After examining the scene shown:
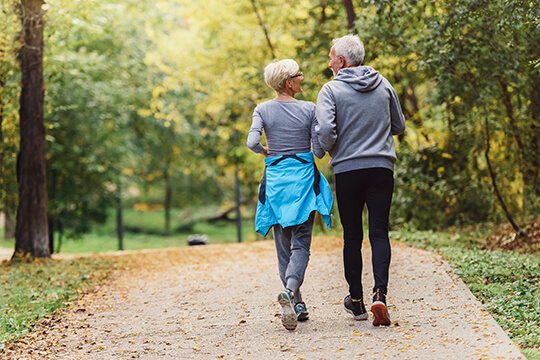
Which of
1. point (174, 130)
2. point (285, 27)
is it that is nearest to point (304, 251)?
A: point (285, 27)

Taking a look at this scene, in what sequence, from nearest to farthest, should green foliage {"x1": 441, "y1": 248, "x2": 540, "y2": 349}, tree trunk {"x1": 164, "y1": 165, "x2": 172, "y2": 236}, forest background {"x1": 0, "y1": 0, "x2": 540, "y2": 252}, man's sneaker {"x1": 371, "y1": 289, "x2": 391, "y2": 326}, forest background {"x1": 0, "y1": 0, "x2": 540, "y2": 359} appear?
green foliage {"x1": 441, "y1": 248, "x2": 540, "y2": 349} → man's sneaker {"x1": 371, "y1": 289, "x2": 391, "y2": 326} → forest background {"x1": 0, "y1": 0, "x2": 540, "y2": 359} → forest background {"x1": 0, "y1": 0, "x2": 540, "y2": 252} → tree trunk {"x1": 164, "y1": 165, "x2": 172, "y2": 236}

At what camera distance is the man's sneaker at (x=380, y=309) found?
12.9ft

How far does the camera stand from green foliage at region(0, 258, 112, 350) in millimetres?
5074

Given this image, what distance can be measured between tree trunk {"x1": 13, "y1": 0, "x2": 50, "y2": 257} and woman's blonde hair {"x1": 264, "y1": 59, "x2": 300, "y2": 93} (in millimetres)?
6180

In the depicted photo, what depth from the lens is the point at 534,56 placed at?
20.6 feet

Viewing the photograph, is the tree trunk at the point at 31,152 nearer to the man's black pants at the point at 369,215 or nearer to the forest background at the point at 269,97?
the forest background at the point at 269,97

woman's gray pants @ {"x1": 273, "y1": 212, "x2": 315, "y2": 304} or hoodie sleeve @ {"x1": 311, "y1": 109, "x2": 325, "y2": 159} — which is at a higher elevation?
hoodie sleeve @ {"x1": 311, "y1": 109, "x2": 325, "y2": 159}

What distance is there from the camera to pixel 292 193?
427 cm

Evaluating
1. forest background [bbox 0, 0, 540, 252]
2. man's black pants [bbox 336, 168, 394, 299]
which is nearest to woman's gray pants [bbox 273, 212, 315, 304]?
man's black pants [bbox 336, 168, 394, 299]

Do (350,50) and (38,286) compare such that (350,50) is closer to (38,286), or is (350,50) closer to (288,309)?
(288,309)

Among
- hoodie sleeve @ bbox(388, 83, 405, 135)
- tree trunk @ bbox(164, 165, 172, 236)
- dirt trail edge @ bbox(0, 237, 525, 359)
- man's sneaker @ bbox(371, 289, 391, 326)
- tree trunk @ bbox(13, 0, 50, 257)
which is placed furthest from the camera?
tree trunk @ bbox(164, 165, 172, 236)

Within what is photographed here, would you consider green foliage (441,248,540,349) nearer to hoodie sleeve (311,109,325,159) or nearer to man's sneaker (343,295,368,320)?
man's sneaker (343,295,368,320)

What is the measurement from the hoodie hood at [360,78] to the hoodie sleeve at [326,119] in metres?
0.14

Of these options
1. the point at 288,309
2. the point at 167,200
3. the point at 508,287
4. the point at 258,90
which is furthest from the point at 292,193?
the point at 167,200
